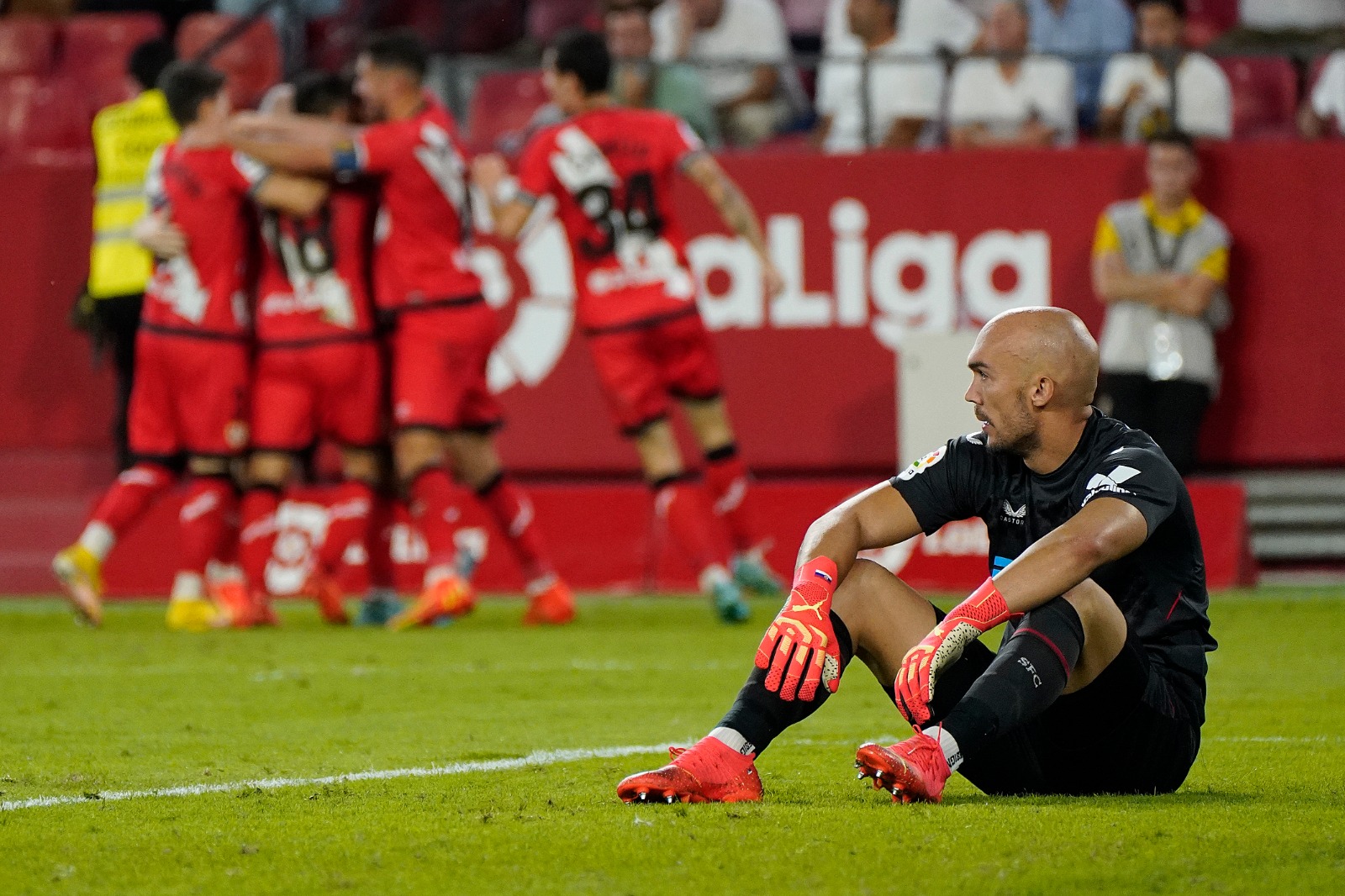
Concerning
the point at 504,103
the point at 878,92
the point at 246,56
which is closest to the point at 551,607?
the point at 878,92

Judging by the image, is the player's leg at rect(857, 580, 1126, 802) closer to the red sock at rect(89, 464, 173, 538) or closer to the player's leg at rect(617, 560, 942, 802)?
the player's leg at rect(617, 560, 942, 802)

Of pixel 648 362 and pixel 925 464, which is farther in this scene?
pixel 648 362

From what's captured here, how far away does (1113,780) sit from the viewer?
4.33 meters

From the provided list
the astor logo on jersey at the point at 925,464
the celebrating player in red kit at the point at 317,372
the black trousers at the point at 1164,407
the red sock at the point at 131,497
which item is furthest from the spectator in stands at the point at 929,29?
the astor logo on jersey at the point at 925,464

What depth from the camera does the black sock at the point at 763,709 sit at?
13.6 ft

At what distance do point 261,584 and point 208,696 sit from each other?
3064 millimetres

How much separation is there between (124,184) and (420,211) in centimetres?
255

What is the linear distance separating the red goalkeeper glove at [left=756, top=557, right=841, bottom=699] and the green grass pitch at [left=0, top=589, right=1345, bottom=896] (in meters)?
0.27

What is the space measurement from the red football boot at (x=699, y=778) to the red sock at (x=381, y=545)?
220 inches

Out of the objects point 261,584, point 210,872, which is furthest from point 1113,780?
point 261,584

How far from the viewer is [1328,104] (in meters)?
11.6

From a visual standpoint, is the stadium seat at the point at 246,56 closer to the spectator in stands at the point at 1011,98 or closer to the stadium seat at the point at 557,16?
the stadium seat at the point at 557,16

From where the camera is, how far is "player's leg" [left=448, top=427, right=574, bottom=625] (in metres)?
9.45

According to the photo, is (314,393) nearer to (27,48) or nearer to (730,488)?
(730,488)
